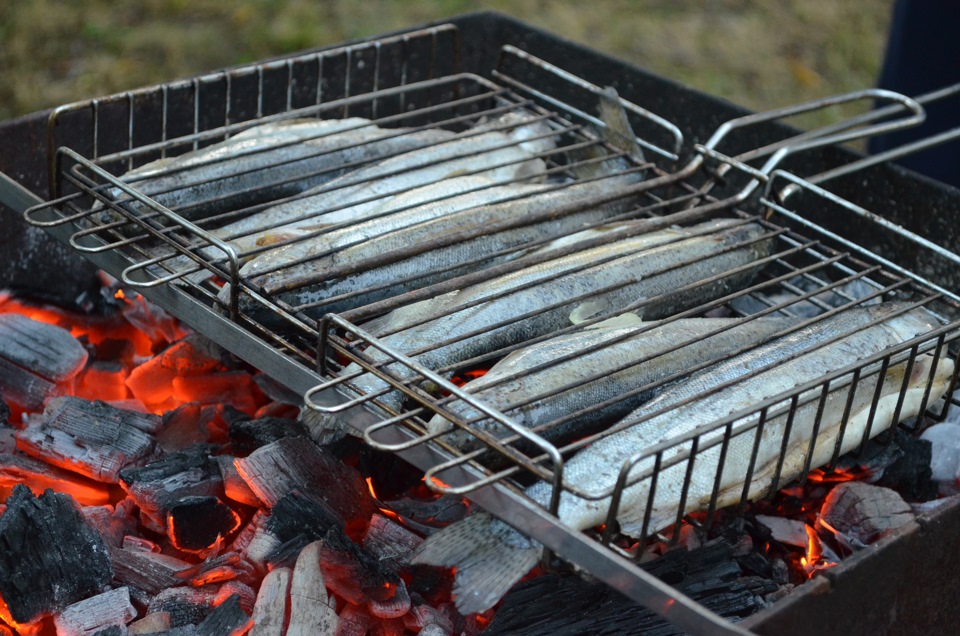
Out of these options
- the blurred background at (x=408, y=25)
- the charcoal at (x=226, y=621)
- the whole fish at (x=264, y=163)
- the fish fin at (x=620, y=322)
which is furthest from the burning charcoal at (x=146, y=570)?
the blurred background at (x=408, y=25)

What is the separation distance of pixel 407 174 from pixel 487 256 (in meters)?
0.58

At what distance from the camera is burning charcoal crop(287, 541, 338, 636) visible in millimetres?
2609

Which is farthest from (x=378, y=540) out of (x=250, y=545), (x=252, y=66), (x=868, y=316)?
(x=252, y=66)

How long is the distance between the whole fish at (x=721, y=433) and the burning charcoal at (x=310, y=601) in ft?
1.70

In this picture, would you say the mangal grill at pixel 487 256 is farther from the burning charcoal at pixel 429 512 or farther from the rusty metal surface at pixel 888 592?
the burning charcoal at pixel 429 512

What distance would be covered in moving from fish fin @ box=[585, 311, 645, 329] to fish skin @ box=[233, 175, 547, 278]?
0.60 meters

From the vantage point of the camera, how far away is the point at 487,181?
11.4 ft

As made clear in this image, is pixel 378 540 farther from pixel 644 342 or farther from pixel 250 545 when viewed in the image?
pixel 644 342

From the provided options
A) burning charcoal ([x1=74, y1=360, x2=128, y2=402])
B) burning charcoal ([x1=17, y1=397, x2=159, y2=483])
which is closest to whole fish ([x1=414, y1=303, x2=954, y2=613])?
burning charcoal ([x1=17, y1=397, x2=159, y2=483])

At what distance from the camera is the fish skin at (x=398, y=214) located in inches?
116

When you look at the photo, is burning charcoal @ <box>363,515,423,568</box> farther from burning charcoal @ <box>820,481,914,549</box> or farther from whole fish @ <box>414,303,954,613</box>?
burning charcoal @ <box>820,481,914,549</box>

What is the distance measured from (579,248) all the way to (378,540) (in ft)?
2.96

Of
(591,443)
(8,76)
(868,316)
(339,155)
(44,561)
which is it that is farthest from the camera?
(8,76)

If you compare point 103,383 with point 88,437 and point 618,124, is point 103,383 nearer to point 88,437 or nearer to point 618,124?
point 88,437
